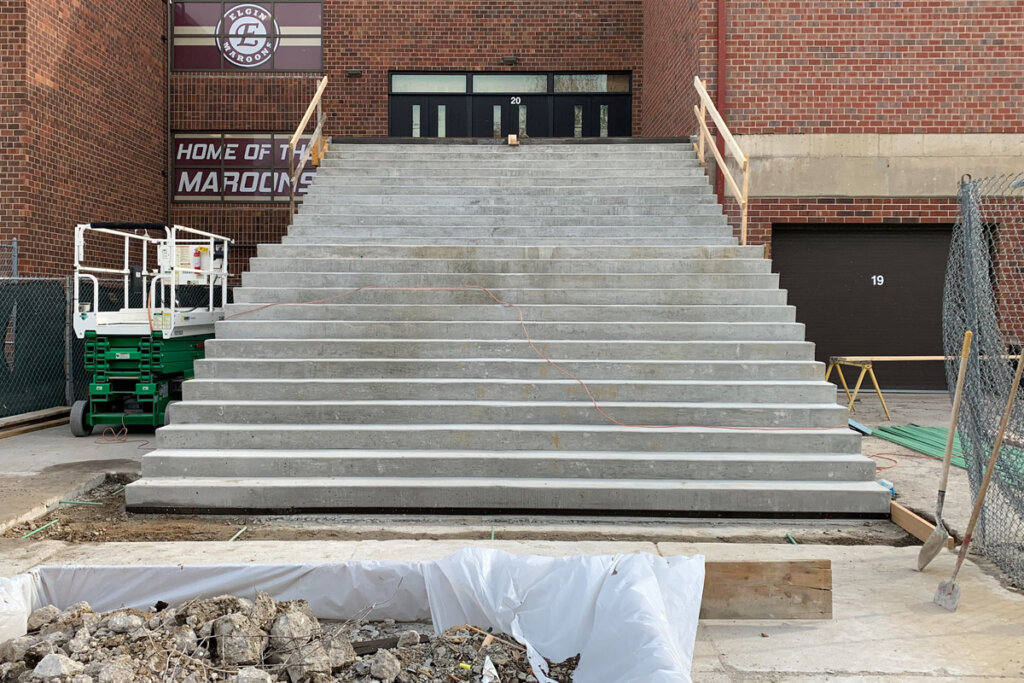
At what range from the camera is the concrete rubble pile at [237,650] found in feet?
10.2

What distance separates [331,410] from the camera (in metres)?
6.63

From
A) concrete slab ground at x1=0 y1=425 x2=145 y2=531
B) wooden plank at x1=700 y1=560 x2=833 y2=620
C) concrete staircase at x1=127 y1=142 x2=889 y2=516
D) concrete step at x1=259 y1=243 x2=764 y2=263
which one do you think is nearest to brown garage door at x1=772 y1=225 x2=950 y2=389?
concrete staircase at x1=127 y1=142 x2=889 y2=516

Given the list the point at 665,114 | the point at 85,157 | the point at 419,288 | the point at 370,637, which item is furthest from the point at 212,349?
the point at 665,114

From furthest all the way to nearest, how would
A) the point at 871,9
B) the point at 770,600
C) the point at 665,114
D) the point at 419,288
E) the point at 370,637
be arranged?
1. the point at 665,114
2. the point at 871,9
3. the point at 419,288
4. the point at 770,600
5. the point at 370,637

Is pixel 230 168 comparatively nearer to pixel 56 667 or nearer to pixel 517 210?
pixel 517 210

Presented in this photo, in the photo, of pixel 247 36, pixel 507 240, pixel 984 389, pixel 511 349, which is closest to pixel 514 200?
pixel 507 240

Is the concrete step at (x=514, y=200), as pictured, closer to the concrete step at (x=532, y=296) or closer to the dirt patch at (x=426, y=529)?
the concrete step at (x=532, y=296)

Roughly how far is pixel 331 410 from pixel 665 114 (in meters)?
9.27

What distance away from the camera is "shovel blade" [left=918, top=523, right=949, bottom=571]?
4633 millimetres

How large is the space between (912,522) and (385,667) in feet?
12.8

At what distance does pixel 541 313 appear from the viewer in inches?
306

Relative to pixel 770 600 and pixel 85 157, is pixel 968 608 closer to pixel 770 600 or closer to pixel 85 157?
pixel 770 600

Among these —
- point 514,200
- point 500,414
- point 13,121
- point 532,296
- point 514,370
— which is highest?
point 13,121

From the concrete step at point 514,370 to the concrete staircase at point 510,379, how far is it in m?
0.02
